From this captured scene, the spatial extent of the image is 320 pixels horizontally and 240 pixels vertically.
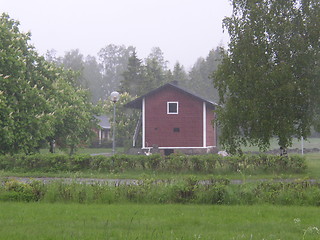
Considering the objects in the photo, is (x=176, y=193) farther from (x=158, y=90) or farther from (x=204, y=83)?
(x=204, y=83)

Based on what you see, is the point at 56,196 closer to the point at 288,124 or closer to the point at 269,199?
the point at 269,199

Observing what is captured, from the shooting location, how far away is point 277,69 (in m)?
14.8

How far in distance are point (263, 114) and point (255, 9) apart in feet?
12.3

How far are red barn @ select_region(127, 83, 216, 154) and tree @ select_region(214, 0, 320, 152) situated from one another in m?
25.1

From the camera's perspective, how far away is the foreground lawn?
704 cm

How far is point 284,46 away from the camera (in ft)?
49.8

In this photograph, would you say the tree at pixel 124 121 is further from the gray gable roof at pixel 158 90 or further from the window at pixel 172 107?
the window at pixel 172 107

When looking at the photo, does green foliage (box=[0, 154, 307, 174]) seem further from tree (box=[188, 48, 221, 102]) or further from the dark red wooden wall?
tree (box=[188, 48, 221, 102])

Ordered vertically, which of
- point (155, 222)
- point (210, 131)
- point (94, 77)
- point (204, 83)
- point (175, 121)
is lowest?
point (155, 222)

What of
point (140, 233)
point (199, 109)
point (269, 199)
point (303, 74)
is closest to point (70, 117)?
point (199, 109)

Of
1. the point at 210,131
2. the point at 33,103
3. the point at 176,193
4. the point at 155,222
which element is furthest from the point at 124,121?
the point at 155,222

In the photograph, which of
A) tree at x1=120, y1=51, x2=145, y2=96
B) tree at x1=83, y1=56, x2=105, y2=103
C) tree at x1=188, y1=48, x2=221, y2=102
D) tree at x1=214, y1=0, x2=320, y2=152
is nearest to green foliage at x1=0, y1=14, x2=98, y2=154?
tree at x1=214, y1=0, x2=320, y2=152

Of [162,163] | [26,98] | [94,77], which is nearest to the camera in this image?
[162,163]

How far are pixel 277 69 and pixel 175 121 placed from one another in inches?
1079
